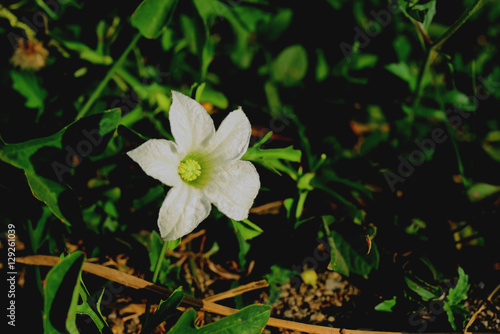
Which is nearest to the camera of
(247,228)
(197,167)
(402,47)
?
(197,167)

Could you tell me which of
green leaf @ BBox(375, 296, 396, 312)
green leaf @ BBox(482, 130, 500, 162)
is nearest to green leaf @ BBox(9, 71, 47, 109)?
green leaf @ BBox(375, 296, 396, 312)

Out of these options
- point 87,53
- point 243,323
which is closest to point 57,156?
point 87,53

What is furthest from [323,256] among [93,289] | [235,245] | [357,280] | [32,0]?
[32,0]

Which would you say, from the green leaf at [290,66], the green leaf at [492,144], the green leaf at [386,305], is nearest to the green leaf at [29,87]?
the green leaf at [290,66]

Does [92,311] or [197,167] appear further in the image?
[197,167]

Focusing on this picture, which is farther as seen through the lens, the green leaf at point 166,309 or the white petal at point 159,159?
the green leaf at point 166,309

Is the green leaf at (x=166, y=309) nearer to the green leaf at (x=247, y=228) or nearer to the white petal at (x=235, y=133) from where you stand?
the green leaf at (x=247, y=228)

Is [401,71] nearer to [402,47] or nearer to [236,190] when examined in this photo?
[402,47]
